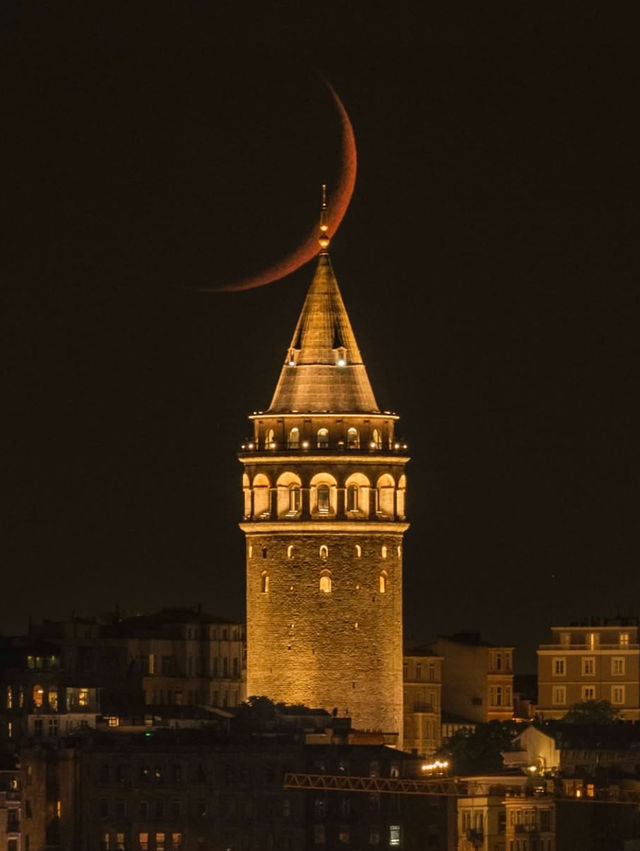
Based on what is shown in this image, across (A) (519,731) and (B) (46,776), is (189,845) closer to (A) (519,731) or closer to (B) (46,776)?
(B) (46,776)

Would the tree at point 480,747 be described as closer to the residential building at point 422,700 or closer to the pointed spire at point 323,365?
the residential building at point 422,700

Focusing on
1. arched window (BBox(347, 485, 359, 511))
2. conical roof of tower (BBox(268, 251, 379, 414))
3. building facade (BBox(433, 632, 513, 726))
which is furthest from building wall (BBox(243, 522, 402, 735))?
building facade (BBox(433, 632, 513, 726))

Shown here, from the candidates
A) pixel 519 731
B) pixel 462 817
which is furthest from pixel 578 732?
pixel 462 817

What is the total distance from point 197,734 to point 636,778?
38.2ft

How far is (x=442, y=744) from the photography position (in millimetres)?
184375

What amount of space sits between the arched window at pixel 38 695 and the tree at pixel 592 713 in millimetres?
16034

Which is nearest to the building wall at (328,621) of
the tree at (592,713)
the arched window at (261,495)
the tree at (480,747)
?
the arched window at (261,495)

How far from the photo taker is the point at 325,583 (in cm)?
16788

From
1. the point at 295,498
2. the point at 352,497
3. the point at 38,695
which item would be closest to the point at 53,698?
the point at 38,695

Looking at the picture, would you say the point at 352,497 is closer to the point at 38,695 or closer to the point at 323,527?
the point at 323,527

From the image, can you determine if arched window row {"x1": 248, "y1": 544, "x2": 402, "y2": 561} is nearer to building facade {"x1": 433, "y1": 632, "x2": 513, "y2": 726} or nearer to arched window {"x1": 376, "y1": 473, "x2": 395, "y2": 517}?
arched window {"x1": 376, "y1": 473, "x2": 395, "y2": 517}

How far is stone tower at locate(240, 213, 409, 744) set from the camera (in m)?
168

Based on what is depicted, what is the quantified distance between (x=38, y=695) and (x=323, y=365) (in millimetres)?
15350

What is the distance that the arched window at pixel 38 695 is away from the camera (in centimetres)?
17875
